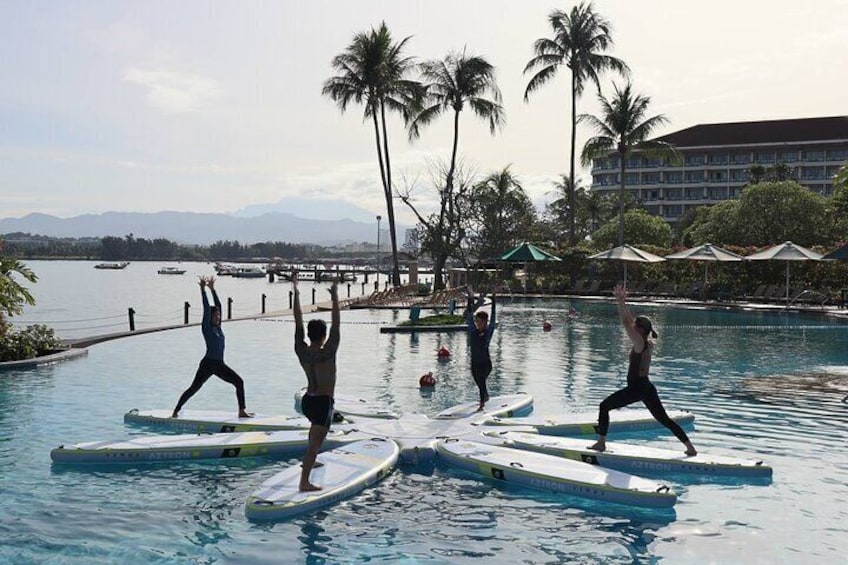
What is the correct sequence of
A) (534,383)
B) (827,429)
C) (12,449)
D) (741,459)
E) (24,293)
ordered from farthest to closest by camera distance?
(24,293)
(534,383)
(827,429)
(12,449)
(741,459)

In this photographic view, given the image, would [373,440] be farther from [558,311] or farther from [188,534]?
[558,311]

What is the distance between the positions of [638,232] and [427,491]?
2870 inches

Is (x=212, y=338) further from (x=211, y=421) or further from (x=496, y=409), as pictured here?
(x=496, y=409)

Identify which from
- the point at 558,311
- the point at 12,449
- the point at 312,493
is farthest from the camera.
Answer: the point at 558,311

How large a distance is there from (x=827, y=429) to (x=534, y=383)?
21.1 feet

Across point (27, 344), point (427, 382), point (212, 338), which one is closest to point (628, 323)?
point (212, 338)

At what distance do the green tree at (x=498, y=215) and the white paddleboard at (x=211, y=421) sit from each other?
47673mm

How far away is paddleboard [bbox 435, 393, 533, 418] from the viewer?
522 inches

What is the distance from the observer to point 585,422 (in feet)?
42.0

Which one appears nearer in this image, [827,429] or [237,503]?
[237,503]

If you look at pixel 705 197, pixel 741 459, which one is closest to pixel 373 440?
pixel 741 459

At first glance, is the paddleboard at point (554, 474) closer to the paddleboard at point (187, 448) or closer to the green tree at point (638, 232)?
the paddleboard at point (187, 448)

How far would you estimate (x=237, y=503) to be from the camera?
9406mm

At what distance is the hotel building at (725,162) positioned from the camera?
107875 mm
